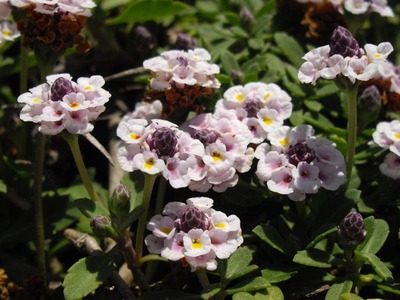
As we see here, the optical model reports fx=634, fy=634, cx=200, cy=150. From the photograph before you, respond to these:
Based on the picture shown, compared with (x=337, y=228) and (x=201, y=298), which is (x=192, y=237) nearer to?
(x=201, y=298)

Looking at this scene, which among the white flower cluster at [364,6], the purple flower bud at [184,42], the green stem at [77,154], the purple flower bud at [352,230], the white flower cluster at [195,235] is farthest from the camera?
the purple flower bud at [184,42]

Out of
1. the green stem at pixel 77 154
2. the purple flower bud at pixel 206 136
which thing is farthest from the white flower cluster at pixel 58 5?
the purple flower bud at pixel 206 136

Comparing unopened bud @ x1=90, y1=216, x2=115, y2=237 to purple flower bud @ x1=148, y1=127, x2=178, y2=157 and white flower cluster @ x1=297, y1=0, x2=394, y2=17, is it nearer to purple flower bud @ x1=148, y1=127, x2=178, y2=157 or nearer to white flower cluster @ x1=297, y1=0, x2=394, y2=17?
purple flower bud @ x1=148, y1=127, x2=178, y2=157

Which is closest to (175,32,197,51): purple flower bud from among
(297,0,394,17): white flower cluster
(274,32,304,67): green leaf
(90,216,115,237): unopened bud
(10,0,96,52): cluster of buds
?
(274,32,304,67): green leaf

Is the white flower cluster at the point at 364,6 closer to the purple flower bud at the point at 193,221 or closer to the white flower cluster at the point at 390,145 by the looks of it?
the white flower cluster at the point at 390,145

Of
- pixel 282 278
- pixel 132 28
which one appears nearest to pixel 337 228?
pixel 282 278

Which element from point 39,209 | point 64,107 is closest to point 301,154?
point 64,107

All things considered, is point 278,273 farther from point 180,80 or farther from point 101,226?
point 180,80
